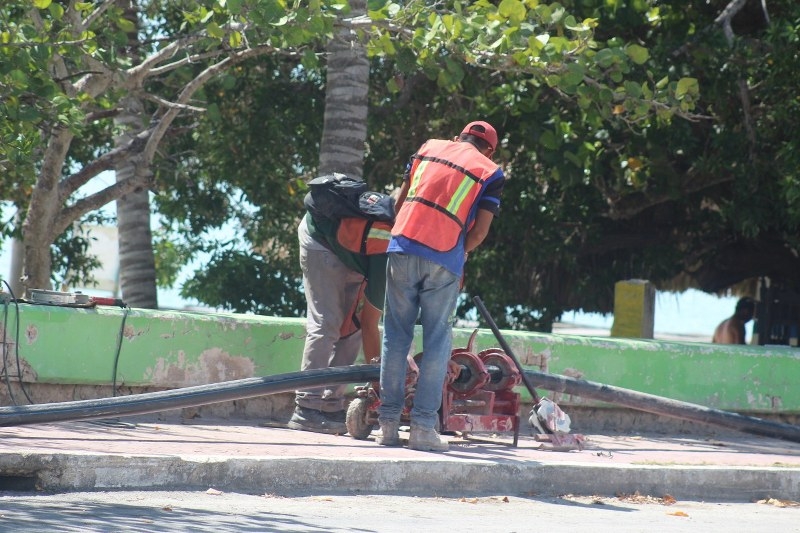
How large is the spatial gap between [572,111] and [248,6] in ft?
16.5

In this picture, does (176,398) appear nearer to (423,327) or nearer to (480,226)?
(423,327)

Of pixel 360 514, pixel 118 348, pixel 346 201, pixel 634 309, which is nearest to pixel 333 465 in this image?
pixel 360 514

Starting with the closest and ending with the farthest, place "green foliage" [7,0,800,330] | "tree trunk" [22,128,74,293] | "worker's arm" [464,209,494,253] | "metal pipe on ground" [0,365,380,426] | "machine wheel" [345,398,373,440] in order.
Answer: "metal pipe on ground" [0,365,380,426] → "worker's arm" [464,209,494,253] → "machine wheel" [345,398,373,440] → "green foliage" [7,0,800,330] → "tree trunk" [22,128,74,293]

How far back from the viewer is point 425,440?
654cm

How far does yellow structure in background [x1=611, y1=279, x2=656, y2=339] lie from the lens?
10.3 metres

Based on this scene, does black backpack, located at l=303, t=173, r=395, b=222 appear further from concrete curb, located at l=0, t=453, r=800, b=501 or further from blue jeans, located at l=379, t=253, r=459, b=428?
concrete curb, located at l=0, t=453, r=800, b=501

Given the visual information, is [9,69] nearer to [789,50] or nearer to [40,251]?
[40,251]

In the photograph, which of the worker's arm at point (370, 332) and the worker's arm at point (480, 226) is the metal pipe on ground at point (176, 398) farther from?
the worker's arm at point (480, 226)

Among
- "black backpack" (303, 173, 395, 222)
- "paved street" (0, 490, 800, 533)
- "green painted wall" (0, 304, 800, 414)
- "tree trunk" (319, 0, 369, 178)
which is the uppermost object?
"tree trunk" (319, 0, 369, 178)

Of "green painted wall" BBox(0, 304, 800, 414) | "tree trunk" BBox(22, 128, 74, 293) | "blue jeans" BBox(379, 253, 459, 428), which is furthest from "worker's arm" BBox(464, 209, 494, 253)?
"tree trunk" BBox(22, 128, 74, 293)

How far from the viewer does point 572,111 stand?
450 inches

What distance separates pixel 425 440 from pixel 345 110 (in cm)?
360

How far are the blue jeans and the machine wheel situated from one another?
36cm

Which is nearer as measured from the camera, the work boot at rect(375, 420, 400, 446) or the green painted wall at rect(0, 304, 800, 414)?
the work boot at rect(375, 420, 400, 446)
